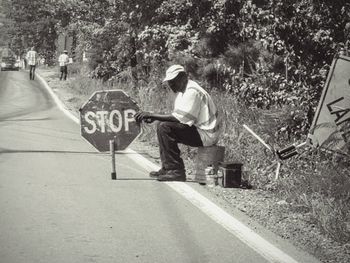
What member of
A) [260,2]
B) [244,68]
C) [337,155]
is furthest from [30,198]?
[244,68]

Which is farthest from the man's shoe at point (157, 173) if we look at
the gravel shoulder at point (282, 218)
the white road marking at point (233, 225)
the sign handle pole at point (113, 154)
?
the gravel shoulder at point (282, 218)

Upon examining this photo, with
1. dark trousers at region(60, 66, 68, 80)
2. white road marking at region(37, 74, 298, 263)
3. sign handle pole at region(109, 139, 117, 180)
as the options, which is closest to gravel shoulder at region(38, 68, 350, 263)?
white road marking at region(37, 74, 298, 263)

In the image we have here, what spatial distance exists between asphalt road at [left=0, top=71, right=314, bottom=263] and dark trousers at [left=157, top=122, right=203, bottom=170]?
37 centimetres

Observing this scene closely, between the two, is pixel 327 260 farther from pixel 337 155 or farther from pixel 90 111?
pixel 90 111

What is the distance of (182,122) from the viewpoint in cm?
741

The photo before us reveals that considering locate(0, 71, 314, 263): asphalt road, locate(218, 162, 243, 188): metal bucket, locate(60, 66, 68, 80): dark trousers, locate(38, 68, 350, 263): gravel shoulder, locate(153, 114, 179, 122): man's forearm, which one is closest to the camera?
locate(0, 71, 314, 263): asphalt road

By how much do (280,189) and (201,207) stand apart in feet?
4.73

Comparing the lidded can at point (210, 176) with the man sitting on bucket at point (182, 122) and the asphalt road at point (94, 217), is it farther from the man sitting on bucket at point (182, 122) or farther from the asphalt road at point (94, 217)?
the asphalt road at point (94, 217)

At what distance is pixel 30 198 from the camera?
6.29 m

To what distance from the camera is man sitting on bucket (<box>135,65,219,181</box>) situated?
23.9 ft

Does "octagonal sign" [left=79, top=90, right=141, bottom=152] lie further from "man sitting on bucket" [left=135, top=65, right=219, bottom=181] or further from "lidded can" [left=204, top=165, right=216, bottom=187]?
"lidded can" [left=204, top=165, right=216, bottom=187]

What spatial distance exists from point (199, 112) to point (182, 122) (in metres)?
0.27

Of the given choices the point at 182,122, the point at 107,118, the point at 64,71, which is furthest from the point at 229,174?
the point at 64,71

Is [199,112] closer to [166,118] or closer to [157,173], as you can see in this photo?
[166,118]
